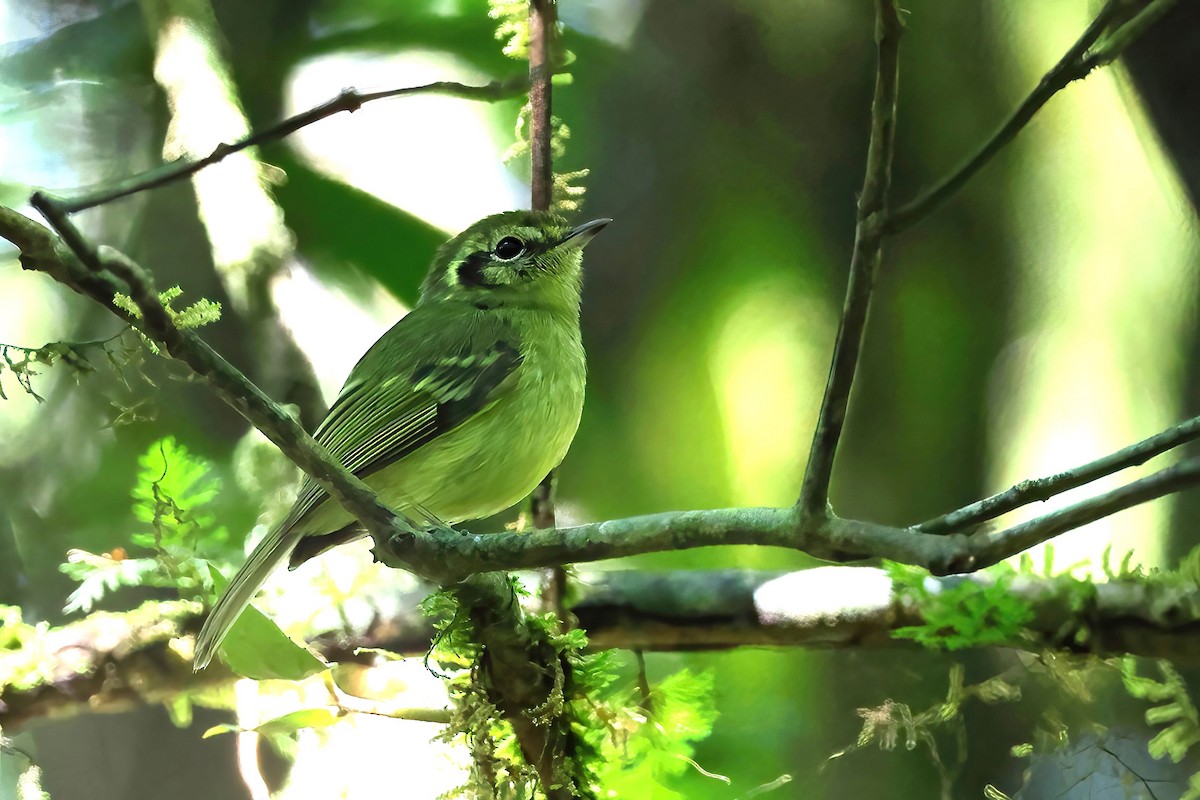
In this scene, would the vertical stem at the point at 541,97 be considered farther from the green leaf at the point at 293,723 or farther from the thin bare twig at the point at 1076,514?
the thin bare twig at the point at 1076,514

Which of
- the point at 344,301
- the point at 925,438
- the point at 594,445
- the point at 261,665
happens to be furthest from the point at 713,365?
the point at 261,665

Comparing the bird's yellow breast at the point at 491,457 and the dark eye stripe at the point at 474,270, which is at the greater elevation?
the dark eye stripe at the point at 474,270

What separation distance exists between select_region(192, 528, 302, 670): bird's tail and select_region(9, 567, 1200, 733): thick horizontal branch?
0.75ft

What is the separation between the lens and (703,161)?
4.52 ft

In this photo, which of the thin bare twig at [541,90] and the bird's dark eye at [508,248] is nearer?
the thin bare twig at [541,90]

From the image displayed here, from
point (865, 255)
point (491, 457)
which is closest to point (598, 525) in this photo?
point (865, 255)

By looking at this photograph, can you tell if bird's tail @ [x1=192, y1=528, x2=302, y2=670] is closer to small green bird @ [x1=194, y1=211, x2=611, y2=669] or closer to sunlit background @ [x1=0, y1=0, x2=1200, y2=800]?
small green bird @ [x1=194, y1=211, x2=611, y2=669]

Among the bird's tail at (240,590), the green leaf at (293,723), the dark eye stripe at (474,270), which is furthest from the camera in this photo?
the dark eye stripe at (474,270)

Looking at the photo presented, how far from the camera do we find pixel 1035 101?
651 millimetres

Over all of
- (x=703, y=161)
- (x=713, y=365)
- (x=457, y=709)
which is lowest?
(x=457, y=709)

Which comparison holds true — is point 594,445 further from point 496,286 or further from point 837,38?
point 837,38

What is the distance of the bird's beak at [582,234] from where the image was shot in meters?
1.24

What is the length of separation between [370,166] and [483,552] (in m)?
0.74

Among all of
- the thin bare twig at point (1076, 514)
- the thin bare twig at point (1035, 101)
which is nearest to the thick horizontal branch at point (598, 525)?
the thin bare twig at point (1076, 514)
